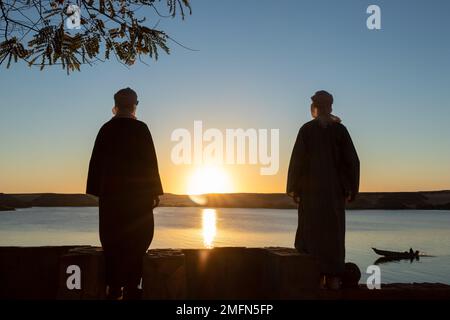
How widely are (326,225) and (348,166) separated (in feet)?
2.78

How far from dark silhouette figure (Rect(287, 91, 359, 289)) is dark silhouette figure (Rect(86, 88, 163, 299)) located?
2.16 metres

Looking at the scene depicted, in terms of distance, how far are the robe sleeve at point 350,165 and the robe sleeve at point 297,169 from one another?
541 mm

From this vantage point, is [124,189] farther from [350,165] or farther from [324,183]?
[350,165]

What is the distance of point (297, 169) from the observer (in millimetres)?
7621

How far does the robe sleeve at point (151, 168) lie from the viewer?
6.45 meters

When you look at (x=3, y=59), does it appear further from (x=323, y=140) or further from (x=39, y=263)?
(x=323, y=140)

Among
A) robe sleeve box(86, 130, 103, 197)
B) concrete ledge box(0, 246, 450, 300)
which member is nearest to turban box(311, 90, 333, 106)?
concrete ledge box(0, 246, 450, 300)

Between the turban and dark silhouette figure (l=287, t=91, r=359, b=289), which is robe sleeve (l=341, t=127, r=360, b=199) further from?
the turban

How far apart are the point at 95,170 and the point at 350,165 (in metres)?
3.34

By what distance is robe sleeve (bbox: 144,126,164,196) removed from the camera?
6453mm

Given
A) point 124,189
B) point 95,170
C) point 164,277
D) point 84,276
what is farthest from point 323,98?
point 84,276

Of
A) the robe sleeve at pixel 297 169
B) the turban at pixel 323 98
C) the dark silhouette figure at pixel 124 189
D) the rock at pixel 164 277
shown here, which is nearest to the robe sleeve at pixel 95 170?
the dark silhouette figure at pixel 124 189
